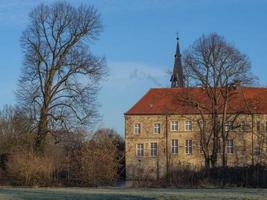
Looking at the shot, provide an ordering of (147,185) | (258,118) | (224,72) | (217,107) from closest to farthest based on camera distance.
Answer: (147,185), (224,72), (217,107), (258,118)

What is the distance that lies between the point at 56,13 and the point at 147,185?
1959 centimetres

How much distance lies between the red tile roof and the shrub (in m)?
23.5

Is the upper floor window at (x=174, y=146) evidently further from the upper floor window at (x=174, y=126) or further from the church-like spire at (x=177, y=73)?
the church-like spire at (x=177, y=73)

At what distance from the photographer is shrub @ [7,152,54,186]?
3831cm

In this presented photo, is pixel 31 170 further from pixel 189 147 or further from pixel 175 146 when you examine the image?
pixel 189 147

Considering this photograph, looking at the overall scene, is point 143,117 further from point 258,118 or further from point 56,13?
point 56,13

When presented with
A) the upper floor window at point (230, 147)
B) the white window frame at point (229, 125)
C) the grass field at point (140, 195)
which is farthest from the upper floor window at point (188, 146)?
the grass field at point (140, 195)

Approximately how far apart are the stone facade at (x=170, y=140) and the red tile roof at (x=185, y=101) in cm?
98

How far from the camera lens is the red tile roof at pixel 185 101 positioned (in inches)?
2369

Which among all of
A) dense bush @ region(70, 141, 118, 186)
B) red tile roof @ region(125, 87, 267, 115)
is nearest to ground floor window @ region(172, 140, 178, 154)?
red tile roof @ region(125, 87, 267, 115)

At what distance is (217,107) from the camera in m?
59.1

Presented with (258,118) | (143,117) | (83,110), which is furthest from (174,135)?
(83,110)

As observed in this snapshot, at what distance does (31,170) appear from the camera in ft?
126

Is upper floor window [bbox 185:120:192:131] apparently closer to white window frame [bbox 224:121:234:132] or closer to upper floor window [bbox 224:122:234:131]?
upper floor window [bbox 224:122:234:131]
